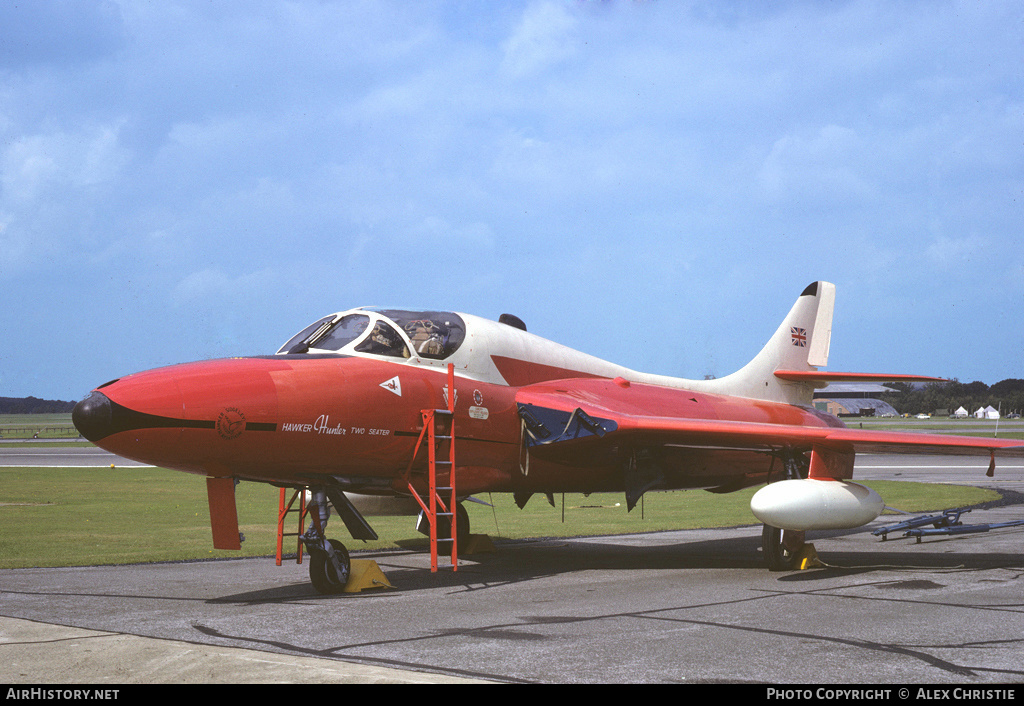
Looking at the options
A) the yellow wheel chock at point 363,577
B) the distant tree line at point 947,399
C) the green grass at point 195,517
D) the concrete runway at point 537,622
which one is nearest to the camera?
the concrete runway at point 537,622

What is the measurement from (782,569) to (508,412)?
4511 mm

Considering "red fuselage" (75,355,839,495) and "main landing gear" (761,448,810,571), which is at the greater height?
"red fuselage" (75,355,839,495)

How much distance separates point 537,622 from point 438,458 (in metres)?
3.83

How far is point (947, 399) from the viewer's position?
18488 cm

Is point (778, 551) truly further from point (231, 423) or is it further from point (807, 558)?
point (231, 423)

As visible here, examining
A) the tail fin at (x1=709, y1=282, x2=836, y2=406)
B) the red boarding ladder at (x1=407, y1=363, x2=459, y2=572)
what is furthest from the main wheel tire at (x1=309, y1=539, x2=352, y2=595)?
the tail fin at (x1=709, y1=282, x2=836, y2=406)

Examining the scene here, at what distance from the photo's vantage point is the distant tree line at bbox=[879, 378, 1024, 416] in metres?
177

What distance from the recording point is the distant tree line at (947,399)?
177 metres

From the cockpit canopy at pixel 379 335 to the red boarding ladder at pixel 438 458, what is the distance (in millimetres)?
460

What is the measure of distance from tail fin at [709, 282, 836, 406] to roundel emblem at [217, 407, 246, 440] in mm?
11004

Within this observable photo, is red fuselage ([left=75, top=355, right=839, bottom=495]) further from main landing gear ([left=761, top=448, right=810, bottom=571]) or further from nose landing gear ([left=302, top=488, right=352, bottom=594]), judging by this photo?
main landing gear ([left=761, top=448, right=810, bottom=571])

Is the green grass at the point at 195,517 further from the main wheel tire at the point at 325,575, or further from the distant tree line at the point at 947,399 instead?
the distant tree line at the point at 947,399

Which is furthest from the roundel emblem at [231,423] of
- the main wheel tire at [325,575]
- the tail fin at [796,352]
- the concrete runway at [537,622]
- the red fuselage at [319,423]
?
the tail fin at [796,352]

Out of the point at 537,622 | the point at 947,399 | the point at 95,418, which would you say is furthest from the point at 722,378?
the point at 947,399
